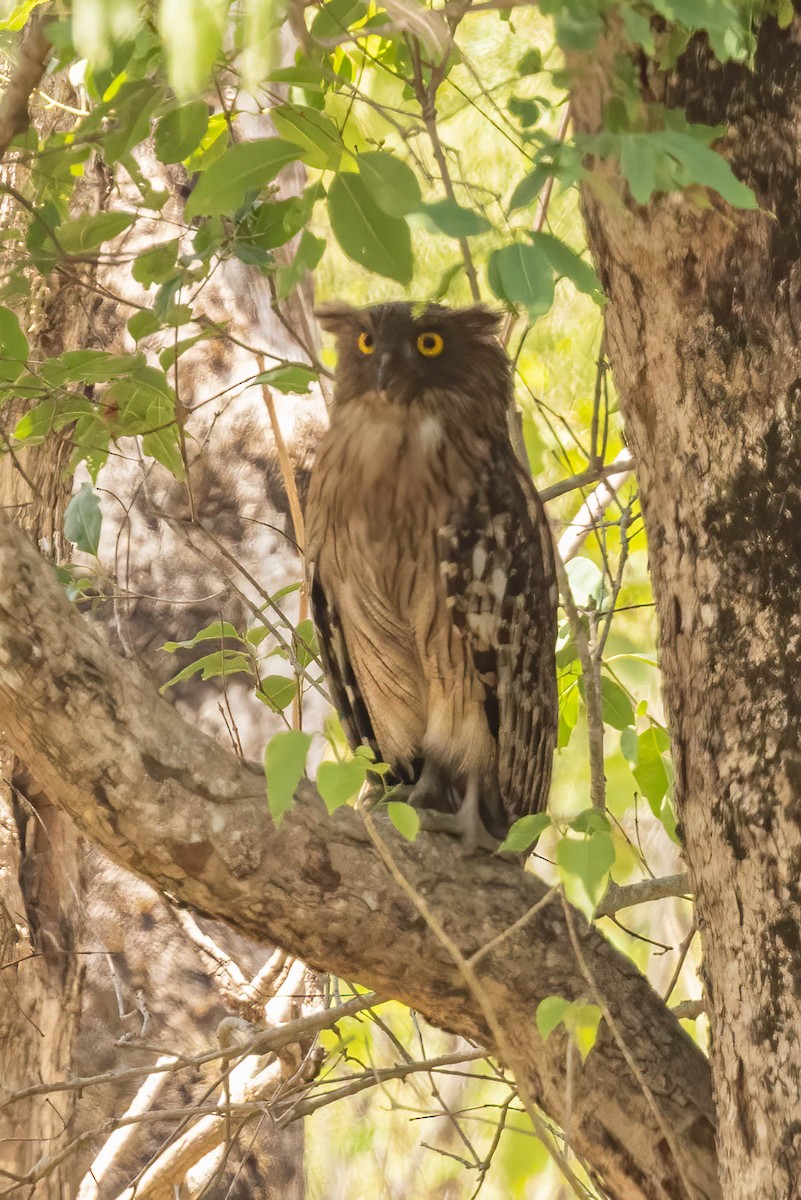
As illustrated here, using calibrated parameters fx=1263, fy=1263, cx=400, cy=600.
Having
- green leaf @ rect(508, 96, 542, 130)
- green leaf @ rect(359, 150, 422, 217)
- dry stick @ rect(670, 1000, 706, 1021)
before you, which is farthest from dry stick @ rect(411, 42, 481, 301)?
dry stick @ rect(670, 1000, 706, 1021)

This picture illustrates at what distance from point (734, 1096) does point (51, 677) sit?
3.38 feet

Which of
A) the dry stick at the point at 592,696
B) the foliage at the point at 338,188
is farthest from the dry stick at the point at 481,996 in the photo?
the dry stick at the point at 592,696

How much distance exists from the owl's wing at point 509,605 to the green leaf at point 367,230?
111 cm

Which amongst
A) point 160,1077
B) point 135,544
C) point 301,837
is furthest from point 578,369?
point 301,837

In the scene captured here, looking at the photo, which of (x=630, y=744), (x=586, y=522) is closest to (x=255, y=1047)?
(x=630, y=744)

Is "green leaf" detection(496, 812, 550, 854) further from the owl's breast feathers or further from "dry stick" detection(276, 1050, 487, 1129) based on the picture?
the owl's breast feathers

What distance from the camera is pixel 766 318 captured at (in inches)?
66.5

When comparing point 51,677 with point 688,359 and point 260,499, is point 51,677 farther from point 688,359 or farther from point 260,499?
point 260,499

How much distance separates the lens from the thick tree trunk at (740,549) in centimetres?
161

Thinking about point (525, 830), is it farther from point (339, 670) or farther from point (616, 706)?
point (339, 670)

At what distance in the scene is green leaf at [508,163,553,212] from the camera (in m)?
1.12

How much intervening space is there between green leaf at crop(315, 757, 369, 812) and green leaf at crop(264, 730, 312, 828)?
0.11 ft

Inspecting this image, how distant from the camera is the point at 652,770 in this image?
7.80ft

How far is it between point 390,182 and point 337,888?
0.98 metres
